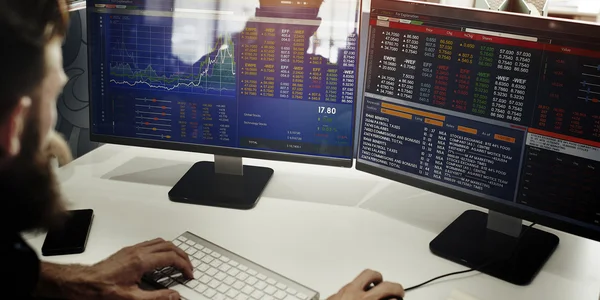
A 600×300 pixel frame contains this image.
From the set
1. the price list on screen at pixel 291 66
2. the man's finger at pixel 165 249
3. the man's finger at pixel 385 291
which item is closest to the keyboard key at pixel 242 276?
the man's finger at pixel 165 249

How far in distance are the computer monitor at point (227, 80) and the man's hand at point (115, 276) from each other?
0.32 m

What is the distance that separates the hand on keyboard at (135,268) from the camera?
3.70 ft

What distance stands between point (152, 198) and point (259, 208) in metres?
0.26

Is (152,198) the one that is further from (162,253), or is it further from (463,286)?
(463,286)

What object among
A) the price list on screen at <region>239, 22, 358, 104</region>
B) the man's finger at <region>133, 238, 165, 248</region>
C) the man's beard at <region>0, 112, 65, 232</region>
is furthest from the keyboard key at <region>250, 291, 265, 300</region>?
the price list on screen at <region>239, 22, 358, 104</region>

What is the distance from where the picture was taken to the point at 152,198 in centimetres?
155

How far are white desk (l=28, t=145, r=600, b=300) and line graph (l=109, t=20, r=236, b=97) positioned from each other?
0.26 m

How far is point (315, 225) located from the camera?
1440 millimetres

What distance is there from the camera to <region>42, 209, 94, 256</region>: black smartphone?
129 centimetres

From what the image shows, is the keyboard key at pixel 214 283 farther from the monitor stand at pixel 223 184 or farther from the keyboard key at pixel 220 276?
the monitor stand at pixel 223 184

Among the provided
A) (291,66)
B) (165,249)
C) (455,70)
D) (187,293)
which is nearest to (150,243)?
(165,249)

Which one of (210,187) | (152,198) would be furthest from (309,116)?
(152,198)

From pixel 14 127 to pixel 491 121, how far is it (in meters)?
0.87

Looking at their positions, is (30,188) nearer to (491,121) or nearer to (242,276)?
(242,276)
